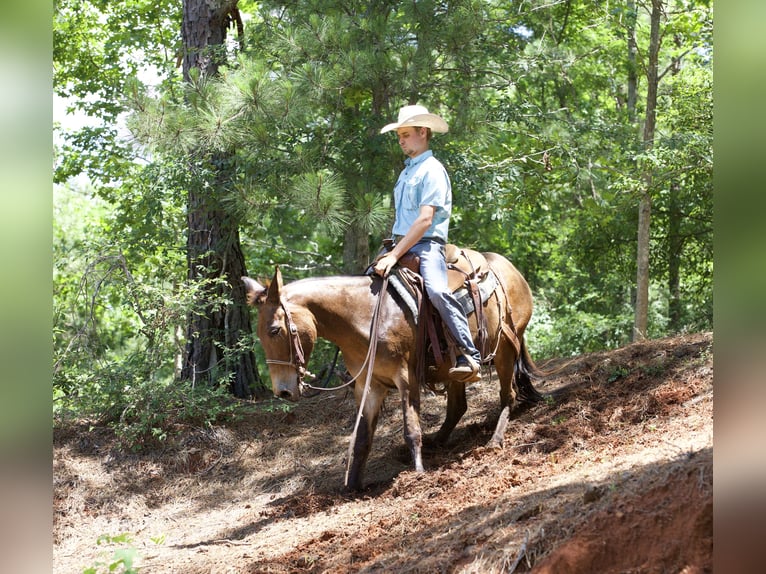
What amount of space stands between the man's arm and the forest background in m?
1.44

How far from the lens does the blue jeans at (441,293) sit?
6.44m

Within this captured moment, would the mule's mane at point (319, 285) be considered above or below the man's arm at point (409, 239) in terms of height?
below

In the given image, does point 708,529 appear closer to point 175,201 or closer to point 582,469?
point 582,469

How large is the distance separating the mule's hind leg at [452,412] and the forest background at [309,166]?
183cm

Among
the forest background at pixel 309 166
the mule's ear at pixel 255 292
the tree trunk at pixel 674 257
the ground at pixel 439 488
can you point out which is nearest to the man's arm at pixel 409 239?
the mule's ear at pixel 255 292

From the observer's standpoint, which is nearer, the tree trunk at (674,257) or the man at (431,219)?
the man at (431,219)

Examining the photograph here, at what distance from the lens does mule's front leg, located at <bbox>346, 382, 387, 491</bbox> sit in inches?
258

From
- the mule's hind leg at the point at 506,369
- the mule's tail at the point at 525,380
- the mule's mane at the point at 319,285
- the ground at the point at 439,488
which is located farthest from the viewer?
the mule's tail at the point at 525,380

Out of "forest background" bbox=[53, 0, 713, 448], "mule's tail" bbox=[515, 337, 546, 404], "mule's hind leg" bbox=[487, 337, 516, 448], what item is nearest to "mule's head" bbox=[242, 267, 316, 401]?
"forest background" bbox=[53, 0, 713, 448]

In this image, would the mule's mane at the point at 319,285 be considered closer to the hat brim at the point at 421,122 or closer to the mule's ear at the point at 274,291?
the mule's ear at the point at 274,291

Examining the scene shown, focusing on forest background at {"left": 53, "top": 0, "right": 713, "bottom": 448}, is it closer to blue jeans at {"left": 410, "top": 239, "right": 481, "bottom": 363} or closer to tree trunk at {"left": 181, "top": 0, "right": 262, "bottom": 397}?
tree trunk at {"left": 181, "top": 0, "right": 262, "bottom": 397}

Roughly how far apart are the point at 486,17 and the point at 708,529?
6540mm
